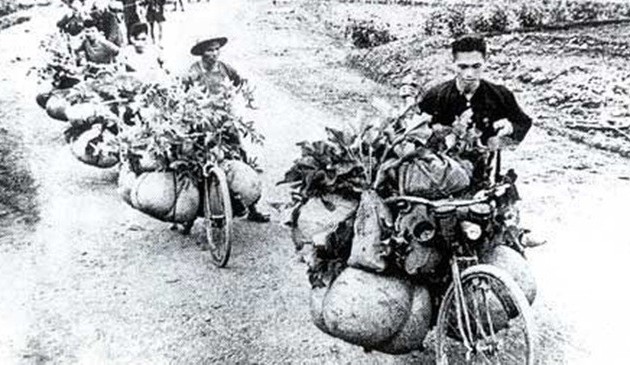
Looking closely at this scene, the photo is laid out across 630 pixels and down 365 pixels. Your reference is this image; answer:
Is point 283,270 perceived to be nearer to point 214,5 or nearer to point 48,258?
point 48,258

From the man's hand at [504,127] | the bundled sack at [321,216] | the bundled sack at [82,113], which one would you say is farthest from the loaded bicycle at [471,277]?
the bundled sack at [82,113]

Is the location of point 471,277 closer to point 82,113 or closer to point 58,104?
point 82,113

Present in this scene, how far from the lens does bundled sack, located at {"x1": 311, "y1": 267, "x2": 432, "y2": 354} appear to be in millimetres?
4113

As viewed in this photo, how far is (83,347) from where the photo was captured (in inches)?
196

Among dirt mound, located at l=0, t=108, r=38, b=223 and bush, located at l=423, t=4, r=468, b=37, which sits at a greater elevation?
bush, located at l=423, t=4, r=468, b=37

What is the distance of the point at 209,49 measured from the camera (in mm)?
7820

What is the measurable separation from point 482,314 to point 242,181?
3.19m

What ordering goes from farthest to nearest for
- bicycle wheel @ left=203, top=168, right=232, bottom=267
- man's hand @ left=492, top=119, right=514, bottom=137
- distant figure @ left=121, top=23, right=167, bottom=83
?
distant figure @ left=121, top=23, right=167, bottom=83
bicycle wheel @ left=203, top=168, right=232, bottom=267
man's hand @ left=492, top=119, right=514, bottom=137

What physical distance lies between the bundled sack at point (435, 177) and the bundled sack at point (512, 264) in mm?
425

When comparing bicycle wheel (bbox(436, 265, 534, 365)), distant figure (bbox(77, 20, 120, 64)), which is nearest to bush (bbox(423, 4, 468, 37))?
distant figure (bbox(77, 20, 120, 64))

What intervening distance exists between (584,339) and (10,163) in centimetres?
759

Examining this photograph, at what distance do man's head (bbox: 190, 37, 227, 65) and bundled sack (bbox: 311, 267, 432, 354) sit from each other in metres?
4.13

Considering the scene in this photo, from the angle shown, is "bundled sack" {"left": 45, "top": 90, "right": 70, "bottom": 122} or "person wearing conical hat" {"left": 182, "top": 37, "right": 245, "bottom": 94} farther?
"bundled sack" {"left": 45, "top": 90, "right": 70, "bottom": 122}

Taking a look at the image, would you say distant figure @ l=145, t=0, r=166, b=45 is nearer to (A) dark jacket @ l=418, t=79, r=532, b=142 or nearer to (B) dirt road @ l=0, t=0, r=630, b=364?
(B) dirt road @ l=0, t=0, r=630, b=364
